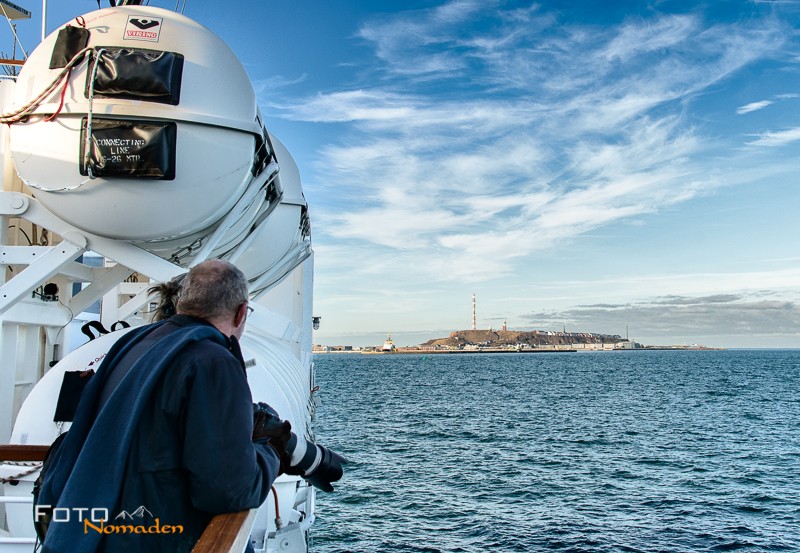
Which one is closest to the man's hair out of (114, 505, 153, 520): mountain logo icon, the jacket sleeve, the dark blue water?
the jacket sleeve

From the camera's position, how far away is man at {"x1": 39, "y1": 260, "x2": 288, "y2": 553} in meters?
2.09

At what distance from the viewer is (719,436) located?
3062 cm

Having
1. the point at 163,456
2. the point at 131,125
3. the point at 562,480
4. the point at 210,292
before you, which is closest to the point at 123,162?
the point at 131,125

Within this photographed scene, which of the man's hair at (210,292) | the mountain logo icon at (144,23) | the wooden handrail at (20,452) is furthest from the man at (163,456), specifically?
the mountain logo icon at (144,23)

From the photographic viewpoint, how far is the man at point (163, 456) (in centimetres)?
209

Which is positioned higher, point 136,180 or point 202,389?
point 136,180

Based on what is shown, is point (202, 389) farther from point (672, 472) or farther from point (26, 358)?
point (672, 472)

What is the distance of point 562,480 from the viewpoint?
68.3 ft

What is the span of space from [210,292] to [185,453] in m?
0.63

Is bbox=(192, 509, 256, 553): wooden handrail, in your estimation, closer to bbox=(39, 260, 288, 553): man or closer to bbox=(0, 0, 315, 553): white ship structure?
bbox=(39, 260, 288, 553): man

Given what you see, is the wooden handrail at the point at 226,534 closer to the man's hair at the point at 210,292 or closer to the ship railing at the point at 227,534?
Answer: the ship railing at the point at 227,534

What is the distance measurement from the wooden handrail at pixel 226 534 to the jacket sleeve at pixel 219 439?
0.12 ft

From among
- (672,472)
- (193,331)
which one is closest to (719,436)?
(672,472)

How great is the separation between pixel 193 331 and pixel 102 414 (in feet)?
1.28
